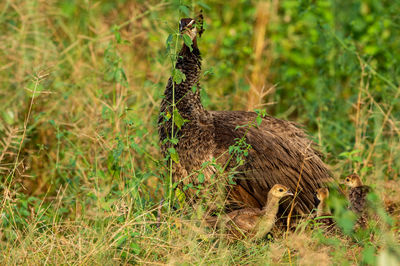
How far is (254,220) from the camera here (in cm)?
406

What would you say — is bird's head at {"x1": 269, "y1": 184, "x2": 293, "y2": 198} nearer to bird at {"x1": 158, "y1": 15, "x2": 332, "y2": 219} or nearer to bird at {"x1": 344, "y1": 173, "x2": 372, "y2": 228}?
bird at {"x1": 158, "y1": 15, "x2": 332, "y2": 219}

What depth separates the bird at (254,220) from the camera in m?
4.00

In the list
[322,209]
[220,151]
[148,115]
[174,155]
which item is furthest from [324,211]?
[148,115]

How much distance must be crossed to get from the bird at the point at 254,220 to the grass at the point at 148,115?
0.35 feet

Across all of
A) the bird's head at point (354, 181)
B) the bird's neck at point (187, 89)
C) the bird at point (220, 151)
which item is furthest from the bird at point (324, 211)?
the bird's neck at point (187, 89)

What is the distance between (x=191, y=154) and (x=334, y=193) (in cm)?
115

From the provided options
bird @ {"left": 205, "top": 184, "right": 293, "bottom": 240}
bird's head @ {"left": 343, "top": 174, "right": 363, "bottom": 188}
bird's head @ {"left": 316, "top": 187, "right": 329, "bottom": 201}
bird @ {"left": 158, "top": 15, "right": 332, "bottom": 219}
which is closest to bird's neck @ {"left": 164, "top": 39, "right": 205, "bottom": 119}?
bird @ {"left": 158, "top": 15, "right": 332, "bottom": 219}

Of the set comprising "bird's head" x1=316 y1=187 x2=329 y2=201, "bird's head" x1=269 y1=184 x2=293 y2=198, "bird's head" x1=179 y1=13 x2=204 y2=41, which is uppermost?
"bird's head" x1=179 y1=13 x2=204 y2=41

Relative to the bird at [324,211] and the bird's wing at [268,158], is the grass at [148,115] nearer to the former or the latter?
the bird at [324,211]

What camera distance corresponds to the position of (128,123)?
4.09 m

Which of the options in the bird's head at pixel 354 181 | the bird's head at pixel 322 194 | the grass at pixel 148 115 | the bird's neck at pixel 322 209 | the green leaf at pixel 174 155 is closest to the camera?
the grass at pixel 148 115

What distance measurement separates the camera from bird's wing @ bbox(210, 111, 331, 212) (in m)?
4.34

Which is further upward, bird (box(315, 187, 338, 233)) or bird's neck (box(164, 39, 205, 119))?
bird's neck (box(164, 39, 205, 119))

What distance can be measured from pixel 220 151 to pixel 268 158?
1.28 feet
